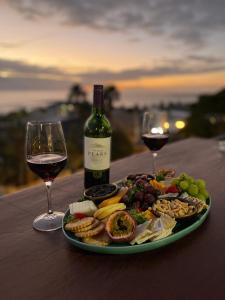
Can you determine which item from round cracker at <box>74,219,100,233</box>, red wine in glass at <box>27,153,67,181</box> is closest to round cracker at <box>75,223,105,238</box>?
round cracker at <box>74,219,100,233</box>

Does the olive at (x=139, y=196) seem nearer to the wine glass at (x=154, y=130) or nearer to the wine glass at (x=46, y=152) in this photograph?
the wine glass at (x=46, y=152)

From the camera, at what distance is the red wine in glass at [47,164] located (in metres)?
0.94

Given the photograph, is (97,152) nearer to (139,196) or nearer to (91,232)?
(139,196)

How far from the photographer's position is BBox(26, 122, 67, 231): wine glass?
945 millimetres

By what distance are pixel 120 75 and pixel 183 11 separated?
6.56 metres

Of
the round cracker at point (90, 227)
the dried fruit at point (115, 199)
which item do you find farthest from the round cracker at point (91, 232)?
the dried fruit at point (115, 199)

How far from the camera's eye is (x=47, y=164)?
94 cm

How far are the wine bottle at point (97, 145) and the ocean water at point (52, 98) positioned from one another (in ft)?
15.9

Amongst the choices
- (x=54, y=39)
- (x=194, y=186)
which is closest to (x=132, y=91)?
(x=54, y=39)

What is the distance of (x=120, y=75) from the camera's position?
12.0 m

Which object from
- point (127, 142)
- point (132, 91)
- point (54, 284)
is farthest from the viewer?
point (127, 142)

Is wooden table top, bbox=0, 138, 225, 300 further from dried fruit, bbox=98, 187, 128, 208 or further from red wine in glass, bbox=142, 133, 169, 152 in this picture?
red wine in glass, bbox=142, 133, 169, 152

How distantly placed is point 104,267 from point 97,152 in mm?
480

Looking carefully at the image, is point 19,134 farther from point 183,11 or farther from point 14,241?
point 14,241
